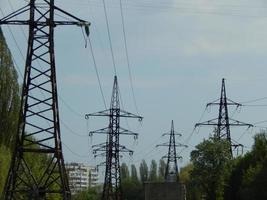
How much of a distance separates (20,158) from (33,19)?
6216 millimetres

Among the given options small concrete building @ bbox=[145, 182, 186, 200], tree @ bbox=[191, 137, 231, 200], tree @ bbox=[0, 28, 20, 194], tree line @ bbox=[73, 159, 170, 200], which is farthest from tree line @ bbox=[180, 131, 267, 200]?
tree line @ bbox=[73, 159, 170, 200]

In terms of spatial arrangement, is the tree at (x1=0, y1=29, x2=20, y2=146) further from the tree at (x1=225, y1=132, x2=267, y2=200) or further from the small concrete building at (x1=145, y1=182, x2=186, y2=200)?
the tree at (x1=225, y1=132, x2=267, y2=200)

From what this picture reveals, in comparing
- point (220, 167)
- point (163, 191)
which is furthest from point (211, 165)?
point (163, 191)

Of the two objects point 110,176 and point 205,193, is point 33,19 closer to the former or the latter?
point 110,176

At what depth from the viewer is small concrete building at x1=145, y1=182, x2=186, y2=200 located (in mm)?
53375

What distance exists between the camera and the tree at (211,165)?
7581cm

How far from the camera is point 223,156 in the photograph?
7750 cm

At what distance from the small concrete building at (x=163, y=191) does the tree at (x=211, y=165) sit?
2267cm

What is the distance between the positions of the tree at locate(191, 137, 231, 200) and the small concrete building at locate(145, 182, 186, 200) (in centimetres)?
2267

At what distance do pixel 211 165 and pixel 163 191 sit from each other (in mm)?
25355

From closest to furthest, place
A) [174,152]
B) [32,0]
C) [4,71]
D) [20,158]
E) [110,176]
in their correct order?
[20,158], [32,0], [4,71], [110,176], [174,152]

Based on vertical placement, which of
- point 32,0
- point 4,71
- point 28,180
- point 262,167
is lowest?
point 28,180

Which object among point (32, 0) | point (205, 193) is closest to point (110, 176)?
point (205, 193)

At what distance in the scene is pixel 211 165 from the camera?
78.1 metres
